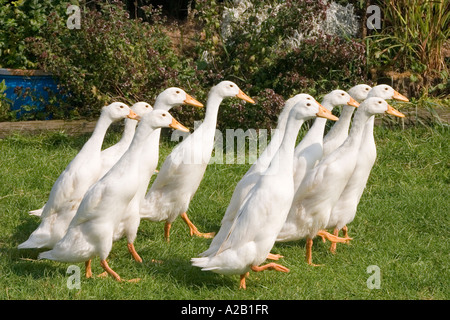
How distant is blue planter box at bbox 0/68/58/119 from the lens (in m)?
9.15

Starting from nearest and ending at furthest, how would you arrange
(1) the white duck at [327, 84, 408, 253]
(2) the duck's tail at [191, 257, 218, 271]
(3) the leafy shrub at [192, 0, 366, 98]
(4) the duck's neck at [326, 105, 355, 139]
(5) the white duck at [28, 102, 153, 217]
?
(2) the duck's tail at [191, 257, 218, 271], (5) the white duck at [28, 102, 153, 217], (1) the white duck at [327, 84, 408, 253], (4) the duck's neck at [326, 105, 355, 139], (3) the leafy shrub at [192, 0, 366, 98]

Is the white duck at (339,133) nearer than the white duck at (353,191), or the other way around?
the white duck at (353,191)

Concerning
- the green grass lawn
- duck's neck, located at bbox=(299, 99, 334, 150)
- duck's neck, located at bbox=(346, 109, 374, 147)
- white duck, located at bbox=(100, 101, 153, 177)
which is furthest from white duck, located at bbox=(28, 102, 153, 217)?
duck's neck, located at bbox=(346, 109, 374, 147)

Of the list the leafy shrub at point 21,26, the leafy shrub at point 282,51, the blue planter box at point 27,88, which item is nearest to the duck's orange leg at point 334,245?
the leafy shrub at point 282,51

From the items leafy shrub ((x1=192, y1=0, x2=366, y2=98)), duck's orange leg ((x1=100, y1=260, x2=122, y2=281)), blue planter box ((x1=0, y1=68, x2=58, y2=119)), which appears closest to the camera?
duck's orange leg ((x1=100, y1=260, x2=122, y2=281))

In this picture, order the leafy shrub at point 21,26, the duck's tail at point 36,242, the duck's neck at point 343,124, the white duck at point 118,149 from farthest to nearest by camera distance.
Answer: the leafy shrub at point 21,26 < the duck's neck at point 343,124 < the white duck at point 118,149 < the duck's tail at point 36,242

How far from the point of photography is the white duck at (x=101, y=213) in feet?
17.9

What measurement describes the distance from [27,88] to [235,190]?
3787mm

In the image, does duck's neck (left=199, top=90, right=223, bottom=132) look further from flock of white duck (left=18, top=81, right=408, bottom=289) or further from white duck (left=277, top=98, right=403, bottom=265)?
white duck (left=277, top=98, right=403, bottom=265)

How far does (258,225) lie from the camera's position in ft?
17.6

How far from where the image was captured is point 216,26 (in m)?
Answer: 9.11

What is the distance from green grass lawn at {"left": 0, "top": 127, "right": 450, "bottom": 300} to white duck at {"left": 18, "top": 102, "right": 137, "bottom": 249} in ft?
0.63

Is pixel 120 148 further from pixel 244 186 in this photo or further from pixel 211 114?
pixel 244 186

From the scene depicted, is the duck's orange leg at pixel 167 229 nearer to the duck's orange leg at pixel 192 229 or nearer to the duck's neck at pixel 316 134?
the duck's orange leg at pixel 192 229
